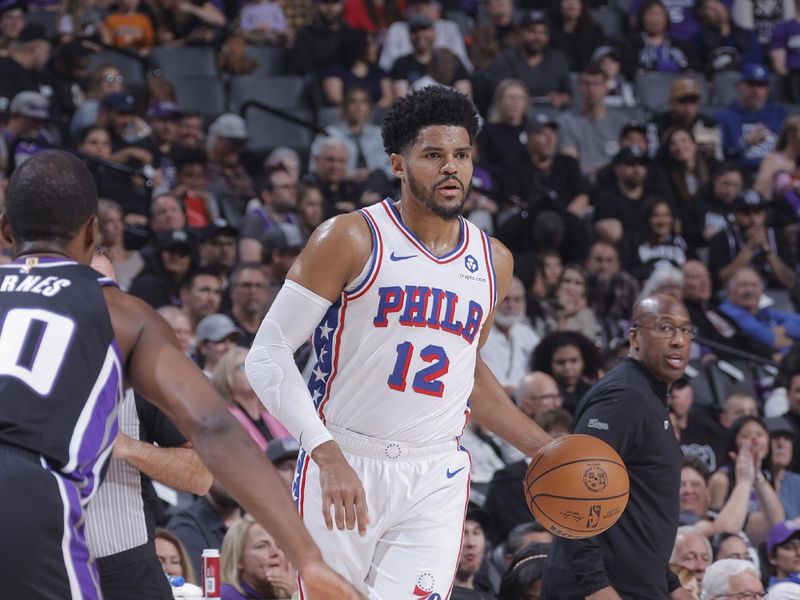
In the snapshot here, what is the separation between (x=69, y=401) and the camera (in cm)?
322

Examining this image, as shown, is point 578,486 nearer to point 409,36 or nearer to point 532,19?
point 409,36

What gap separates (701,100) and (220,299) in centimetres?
795

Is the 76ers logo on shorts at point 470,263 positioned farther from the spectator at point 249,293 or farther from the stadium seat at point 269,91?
the stadium seat at point 269,91

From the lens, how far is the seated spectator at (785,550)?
8.16m

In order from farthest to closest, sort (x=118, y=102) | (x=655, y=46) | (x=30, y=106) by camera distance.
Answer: (x=655, y=46), (x=118, y=102), (x=30, y=106)

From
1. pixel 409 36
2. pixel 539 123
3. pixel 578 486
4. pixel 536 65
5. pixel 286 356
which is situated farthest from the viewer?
pixel 536 65

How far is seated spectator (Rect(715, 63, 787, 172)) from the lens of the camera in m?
15.1

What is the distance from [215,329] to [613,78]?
7501 mm

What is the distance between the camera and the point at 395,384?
186 inches

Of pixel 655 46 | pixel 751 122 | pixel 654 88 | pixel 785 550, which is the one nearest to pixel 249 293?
pixel 785 550

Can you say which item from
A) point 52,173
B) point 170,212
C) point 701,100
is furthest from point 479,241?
point 701,100

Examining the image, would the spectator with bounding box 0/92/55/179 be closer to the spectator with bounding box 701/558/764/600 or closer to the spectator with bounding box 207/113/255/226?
the spectator with bounding box 207/113/255/226

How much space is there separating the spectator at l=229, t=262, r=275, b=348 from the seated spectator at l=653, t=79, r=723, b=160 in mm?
6250

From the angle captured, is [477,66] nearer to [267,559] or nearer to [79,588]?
[267,559]
